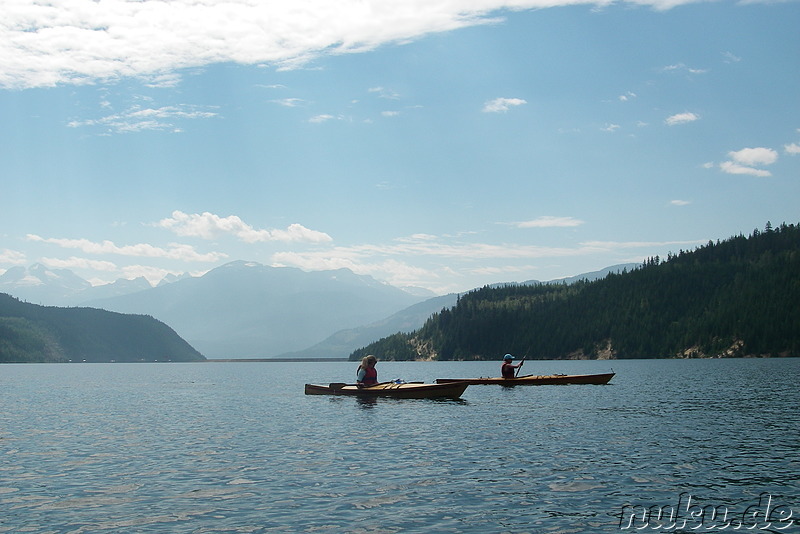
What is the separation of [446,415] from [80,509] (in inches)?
1447

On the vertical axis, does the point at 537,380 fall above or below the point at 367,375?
below

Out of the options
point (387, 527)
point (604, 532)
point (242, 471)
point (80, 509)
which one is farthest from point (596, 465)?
point (80, 509)

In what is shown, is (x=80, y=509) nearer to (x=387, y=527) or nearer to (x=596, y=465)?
(x=387, y=527)

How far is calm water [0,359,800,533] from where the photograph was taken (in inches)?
1013

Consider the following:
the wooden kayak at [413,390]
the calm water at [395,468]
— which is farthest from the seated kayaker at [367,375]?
the calm water at [395,468]

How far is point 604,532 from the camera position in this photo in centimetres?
2319

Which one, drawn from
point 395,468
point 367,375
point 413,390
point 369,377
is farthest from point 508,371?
point 395,468

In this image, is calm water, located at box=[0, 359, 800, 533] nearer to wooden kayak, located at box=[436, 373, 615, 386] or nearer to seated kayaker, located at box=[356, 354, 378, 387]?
seated kayaker, located at box=[356, 354, 378, 387]

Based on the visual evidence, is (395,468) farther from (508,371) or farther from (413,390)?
(508,371)

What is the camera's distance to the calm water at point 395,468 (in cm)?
2572

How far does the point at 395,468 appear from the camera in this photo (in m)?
35.2

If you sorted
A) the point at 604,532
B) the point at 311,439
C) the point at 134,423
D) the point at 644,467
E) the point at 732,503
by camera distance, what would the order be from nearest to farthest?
1. the point at 604,532
2. the point at 732,503
3. the point at 644,467
4. the point at 311,439
5. the point at 134,423

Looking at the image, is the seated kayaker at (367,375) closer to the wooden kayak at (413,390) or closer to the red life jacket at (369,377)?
the red life jacket at (369,377)

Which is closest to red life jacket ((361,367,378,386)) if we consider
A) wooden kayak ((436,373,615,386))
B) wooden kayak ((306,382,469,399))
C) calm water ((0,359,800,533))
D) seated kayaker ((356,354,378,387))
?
seated kayaker ((356,354,378,387))
